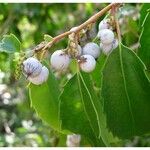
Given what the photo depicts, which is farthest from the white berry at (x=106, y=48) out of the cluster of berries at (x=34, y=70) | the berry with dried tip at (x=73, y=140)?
the berry with dried tip at (x=73, y=140)

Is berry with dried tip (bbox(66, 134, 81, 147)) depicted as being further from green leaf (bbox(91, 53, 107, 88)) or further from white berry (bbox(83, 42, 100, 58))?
white berry (bbox(83, 42, 100, 58))

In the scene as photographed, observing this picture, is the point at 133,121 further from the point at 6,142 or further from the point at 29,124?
the point at 29,124

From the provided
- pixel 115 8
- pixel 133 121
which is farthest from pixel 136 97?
pixel 115 8

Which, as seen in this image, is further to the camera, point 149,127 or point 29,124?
point 29,124

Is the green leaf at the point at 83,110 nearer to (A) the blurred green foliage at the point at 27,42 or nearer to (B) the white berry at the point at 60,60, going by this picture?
(B) the white berry at the point at 60,60

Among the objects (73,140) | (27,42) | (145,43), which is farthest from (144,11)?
(27,42)

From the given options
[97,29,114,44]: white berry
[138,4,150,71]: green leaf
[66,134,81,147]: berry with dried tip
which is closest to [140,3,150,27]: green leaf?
[138,4,150,71]: green leaf

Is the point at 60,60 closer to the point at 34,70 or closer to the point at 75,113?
the point at 34,70
